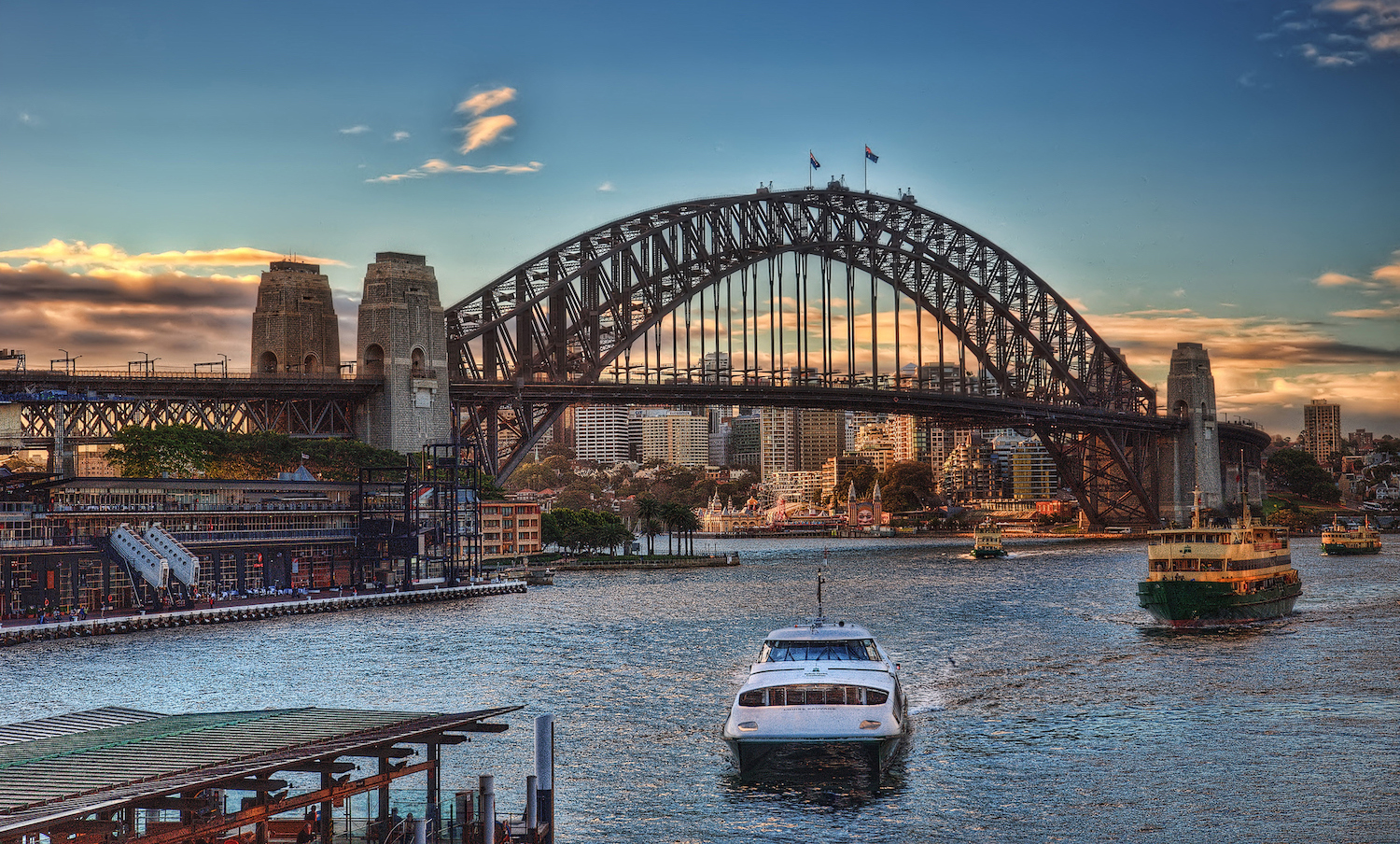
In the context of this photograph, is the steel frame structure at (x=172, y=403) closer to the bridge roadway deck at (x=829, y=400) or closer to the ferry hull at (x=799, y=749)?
the bridge roadway deck at (x=829, y=400)

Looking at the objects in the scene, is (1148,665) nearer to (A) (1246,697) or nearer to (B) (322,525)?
(A) (1246,697)

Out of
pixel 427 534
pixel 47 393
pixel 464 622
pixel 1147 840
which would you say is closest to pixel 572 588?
pixel 427 534

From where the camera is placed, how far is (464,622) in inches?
2950

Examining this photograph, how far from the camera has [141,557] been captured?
250ft

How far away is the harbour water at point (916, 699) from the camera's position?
33.0 meters

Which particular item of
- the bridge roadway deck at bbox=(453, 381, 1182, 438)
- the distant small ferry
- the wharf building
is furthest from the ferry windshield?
the distant small ferry

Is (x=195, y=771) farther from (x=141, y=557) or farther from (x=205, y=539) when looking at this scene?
(x=205, y=539)

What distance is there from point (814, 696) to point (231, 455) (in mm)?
76523

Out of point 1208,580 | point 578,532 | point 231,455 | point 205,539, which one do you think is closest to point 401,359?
point 231,455

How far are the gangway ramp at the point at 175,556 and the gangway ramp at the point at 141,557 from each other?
A: 0.83 m

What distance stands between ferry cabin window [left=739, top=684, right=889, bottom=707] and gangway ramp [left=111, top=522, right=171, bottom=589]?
46.5 m

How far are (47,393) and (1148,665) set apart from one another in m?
69.3

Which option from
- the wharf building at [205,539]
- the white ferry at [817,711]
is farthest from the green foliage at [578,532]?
the white ferry at [817,711]

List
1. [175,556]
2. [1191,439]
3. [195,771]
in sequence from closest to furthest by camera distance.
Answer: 1. [195,771]
2. [175,556]
3. [1191,439]
